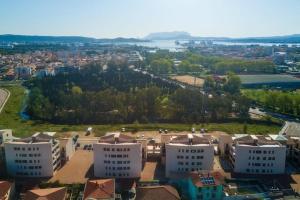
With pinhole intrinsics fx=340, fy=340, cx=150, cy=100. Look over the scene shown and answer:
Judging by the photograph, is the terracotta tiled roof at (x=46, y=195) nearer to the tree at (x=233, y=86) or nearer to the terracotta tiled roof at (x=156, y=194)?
the terracotta tiled roof at (x=156, y=194)

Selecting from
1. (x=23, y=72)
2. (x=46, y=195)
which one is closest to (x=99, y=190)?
(x=46, y=195)

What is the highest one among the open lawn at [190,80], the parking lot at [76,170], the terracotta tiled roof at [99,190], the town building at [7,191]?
the open lawn at [190,80]

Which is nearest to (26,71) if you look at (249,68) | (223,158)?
(249,68)

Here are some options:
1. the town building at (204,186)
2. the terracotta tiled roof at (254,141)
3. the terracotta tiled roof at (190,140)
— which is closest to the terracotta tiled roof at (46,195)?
the town building at (204,186)

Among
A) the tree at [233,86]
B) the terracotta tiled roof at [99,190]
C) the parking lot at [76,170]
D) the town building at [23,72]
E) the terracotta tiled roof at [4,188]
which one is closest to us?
the terracotta tiled roof at [99,190]

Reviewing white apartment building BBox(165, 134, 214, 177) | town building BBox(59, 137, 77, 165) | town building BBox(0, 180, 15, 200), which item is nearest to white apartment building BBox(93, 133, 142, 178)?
white apartment building BBox(165, 134, 214, 177)
